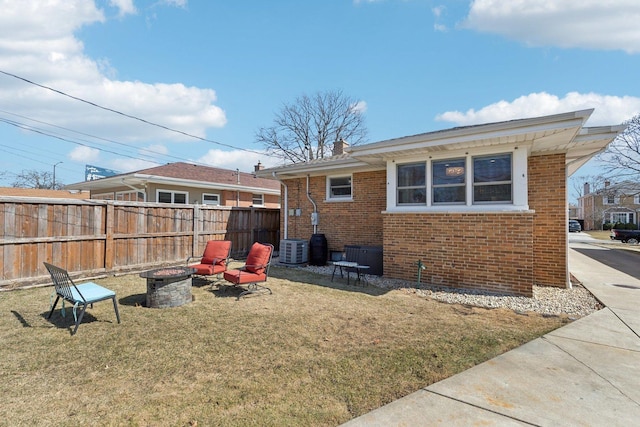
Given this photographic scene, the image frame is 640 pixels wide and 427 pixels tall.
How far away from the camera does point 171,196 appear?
15.2 meters

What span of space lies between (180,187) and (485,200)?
13565mm

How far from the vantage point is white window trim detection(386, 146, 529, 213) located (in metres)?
6.57

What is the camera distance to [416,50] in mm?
10984

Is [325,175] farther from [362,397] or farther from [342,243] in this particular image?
[362,397]

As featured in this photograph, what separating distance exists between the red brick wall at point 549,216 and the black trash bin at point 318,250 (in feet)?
19.6

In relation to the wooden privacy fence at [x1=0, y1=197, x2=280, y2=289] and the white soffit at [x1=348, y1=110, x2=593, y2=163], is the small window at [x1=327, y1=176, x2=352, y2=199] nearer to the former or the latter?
the white soffit at [x1=348, y1=110, x2=593, y2=163]

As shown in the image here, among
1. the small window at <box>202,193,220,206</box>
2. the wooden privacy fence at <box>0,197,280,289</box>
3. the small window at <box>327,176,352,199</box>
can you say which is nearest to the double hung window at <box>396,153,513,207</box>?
the small window at <box>327,176,352,199</box>

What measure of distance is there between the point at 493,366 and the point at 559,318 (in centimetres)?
276

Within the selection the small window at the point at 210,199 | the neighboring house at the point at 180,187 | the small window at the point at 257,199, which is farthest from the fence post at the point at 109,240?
the small window at the point at 257,199

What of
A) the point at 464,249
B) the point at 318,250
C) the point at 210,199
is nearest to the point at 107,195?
the point at 210,199

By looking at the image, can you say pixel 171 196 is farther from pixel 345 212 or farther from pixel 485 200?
pixel 485 200

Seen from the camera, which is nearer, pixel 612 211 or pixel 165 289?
pixel 165 289

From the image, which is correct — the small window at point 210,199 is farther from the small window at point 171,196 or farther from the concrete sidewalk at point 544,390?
the concrete sidewalk at point 544,390

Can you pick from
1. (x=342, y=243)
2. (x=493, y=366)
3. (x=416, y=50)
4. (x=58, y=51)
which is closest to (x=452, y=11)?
(x=416, y=50)
